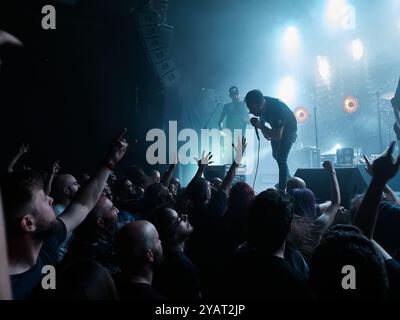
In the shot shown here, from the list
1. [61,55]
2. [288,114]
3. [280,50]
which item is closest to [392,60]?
[280,50]

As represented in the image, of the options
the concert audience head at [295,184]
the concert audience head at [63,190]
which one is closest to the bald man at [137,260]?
the concert audience head at [63,190]

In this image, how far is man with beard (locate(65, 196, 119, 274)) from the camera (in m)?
2.38

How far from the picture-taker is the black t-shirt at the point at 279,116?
567 cm

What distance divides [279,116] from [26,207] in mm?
4524

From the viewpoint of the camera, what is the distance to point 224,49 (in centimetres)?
1219

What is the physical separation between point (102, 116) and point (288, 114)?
3.89 m

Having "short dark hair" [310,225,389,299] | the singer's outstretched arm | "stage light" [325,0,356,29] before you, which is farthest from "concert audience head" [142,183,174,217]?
"stage light" [325,0,356,29]

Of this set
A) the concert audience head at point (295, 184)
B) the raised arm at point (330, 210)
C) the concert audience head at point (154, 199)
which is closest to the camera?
the raised arm at point (330, 210)

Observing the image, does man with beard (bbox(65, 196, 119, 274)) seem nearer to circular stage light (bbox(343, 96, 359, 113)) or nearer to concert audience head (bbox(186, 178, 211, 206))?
concert audience head (bbox(186, 178, 211, 206))

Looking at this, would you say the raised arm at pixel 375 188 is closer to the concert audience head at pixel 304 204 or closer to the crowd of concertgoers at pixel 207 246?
the crowd of concertgoers at pixel 207 246

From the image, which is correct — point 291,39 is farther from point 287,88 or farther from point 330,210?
point 330,210

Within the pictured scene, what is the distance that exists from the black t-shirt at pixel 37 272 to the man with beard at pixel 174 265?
2.06 feet

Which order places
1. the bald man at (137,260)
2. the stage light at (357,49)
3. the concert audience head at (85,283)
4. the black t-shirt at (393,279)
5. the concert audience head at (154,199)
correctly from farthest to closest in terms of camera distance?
1. the stage light at (357,49)
2. the concert audience head at (154,199)
3. the bald man at (137,260)
4. the black t-shirt at (393,279)
5. the concert audience head at (85,283)
